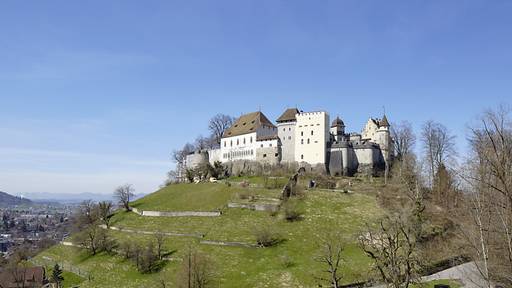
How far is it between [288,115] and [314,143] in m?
9.53

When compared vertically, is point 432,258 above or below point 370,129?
below

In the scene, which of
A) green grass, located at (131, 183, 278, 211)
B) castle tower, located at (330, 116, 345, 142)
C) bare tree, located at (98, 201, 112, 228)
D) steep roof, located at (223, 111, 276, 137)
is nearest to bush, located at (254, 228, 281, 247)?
green grass, located at (131, 183, 278, 211)

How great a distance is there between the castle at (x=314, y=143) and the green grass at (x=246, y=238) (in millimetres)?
13901

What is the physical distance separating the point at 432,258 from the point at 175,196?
47.5 metres

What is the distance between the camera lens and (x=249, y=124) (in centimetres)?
9819

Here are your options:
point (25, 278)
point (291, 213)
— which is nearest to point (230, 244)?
point (291, 213)

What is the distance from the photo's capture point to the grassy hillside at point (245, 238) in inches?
1854

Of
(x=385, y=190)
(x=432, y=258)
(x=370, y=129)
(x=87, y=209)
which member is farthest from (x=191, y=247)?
(x=370, y=129)

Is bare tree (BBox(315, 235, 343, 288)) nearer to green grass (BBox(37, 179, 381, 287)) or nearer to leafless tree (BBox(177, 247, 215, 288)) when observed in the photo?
green grass (BBox(37, 179, 381, 287))

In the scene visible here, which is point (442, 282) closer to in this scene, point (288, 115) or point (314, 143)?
point (314, 143)

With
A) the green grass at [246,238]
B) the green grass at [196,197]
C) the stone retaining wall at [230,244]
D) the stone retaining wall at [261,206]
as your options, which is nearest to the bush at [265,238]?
the stone retaining wall at [230,244]

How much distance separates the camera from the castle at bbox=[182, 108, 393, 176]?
83.2 m

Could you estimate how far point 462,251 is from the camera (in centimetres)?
4769

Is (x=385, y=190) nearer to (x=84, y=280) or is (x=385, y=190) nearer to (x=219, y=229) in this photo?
(x=219, y=229)
